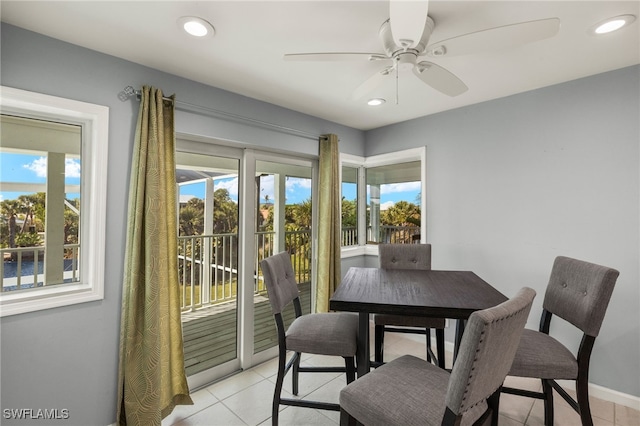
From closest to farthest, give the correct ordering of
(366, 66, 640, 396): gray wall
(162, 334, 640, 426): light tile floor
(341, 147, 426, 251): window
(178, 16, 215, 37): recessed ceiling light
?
(178, 16, 215, 37): recessed ceiling light → (162, 334, 640, 426): light tile floor → (366, 66, 640, 396): gray wall → (341, 147, 426, 251): window

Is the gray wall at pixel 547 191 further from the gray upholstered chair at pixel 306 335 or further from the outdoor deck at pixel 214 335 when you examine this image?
the outdoor deck at pixel 214 335

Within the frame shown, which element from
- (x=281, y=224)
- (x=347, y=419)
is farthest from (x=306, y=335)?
(x=281, y=224)

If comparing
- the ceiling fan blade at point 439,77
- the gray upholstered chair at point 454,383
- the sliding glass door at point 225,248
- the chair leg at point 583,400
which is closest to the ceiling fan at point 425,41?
the ceiling fan blade at point 439,77

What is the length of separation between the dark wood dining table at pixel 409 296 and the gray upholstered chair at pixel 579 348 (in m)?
0.37

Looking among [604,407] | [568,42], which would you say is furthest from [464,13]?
[604,407]

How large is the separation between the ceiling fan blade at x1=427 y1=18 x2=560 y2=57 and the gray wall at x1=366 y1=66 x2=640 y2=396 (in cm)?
160

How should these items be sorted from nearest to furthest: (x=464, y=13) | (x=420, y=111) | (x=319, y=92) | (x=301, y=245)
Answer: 1. (x=464, y=13)
2. (x=319, y=92)
3. (x=420, y=111)
4. (x=301, y=245)

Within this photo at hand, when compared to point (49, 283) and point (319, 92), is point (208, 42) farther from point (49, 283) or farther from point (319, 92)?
point (49, 283)

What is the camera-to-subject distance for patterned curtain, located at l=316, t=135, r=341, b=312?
3332mm

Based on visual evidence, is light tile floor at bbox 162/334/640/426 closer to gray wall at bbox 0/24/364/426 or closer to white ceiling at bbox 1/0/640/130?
gray wall at bbox 0/24/364/426

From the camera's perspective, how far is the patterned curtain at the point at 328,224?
10.9 feet

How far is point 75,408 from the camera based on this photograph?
1.90 metres

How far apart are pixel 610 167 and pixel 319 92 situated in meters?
2.33

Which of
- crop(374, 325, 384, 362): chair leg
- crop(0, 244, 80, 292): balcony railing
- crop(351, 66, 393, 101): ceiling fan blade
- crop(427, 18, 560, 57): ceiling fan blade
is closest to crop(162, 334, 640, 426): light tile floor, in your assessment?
crop(374, 325, 384, 362): chair leg
